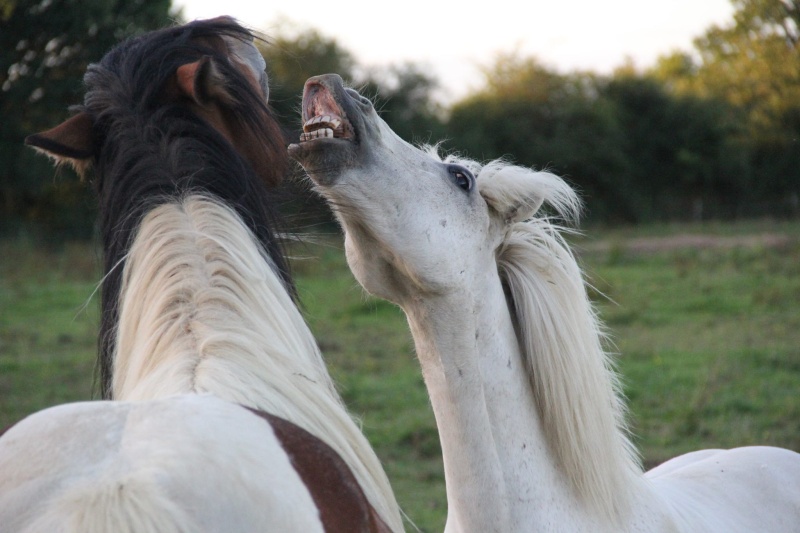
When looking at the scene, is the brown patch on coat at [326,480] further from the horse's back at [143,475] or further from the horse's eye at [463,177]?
the horse's eye at [463,177]

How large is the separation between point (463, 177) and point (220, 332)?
0.72 metres

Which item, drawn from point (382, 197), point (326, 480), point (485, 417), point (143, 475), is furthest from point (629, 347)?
point (143, 475)

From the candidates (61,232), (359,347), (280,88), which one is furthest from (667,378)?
(61,232)

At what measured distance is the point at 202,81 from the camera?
77.5 inches

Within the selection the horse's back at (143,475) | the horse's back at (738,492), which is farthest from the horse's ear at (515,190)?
the horse's back at (143,475)

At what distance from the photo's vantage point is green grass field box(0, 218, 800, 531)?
17.6 feet

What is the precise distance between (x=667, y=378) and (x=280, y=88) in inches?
182

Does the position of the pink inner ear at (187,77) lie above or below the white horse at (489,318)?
above

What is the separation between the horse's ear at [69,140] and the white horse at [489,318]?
0.55m

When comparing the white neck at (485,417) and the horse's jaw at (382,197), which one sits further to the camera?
the white neck at (485,417)

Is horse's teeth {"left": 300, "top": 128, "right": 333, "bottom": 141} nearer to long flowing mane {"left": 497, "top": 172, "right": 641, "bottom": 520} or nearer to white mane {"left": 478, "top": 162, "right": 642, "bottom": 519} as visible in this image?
white mane {"left": 478, "top": 162, "right": 642, "bottom": 519}

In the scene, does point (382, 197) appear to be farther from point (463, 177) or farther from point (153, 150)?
point (153, 150)

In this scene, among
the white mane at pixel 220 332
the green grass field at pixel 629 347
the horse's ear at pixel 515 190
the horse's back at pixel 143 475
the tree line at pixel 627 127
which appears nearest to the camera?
the horse's back at pixel 143 475

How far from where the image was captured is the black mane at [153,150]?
5.83 ft
